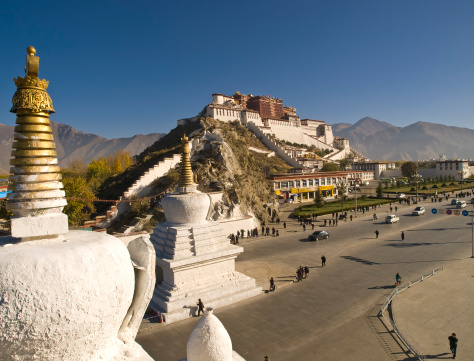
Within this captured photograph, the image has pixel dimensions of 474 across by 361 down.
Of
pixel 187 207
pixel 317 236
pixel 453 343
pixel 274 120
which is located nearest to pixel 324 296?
pixel 453 343

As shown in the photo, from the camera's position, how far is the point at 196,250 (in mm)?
14445

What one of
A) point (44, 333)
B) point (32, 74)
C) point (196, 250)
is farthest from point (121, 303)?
point (196, 250)

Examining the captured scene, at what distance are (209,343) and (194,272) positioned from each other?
8423 millimetres

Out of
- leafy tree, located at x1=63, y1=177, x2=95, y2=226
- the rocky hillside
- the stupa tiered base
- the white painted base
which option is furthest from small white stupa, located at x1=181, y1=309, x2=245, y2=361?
the rocky hillside

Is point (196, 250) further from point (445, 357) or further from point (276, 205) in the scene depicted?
point (276, 205)

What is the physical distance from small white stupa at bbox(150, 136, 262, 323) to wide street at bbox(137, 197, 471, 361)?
719mm

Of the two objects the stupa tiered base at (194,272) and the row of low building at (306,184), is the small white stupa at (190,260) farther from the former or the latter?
the row of low building at (306,184)

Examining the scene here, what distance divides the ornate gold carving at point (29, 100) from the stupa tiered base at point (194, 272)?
32.1 feet

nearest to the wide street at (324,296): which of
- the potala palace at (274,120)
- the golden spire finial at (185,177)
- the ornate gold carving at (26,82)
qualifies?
the golden spire finial at (185,177)

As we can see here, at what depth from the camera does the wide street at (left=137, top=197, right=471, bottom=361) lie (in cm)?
1084

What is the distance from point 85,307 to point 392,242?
25.3 meters

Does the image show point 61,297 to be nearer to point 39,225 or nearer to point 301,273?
point 39,225

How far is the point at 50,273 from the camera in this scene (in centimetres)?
418

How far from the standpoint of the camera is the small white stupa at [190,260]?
13.8 m
